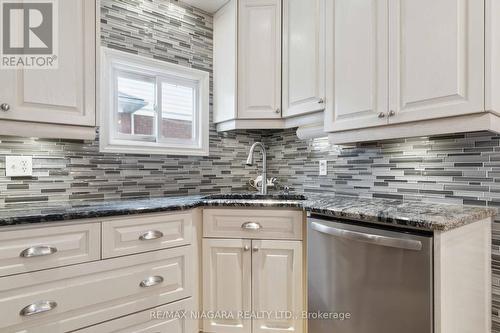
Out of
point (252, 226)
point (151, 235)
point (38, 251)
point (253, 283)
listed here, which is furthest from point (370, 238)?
point (38, 251)

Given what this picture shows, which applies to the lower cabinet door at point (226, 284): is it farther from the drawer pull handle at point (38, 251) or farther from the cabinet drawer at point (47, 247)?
the drawer pull handle at point (38, 251)

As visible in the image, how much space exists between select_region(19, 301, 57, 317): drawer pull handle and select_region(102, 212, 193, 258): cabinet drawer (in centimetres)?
28

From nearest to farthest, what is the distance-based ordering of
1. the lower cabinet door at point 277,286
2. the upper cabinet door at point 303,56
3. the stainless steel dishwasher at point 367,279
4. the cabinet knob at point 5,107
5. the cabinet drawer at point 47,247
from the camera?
the stainless steel dishwasher at point 367,279
the cabinet drawer at point 47,247
the cabinet knob at point 5,107
the lower cabinet door at point 277,286
the upper cabinet door at point 303,56

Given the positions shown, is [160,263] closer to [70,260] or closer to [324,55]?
[70,260]

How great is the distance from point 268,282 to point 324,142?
43.7 inches

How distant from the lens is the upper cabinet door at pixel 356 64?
5.00 ft

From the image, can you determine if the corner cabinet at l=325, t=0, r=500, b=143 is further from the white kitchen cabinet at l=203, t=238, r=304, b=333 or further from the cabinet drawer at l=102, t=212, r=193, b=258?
the cabinet drawer at l=102, t=212, r=193, b=258

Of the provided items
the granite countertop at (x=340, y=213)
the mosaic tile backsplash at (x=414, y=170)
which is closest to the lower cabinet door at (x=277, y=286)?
the granite countertop at (x=340, y=213)

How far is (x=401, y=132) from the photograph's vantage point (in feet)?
4.87

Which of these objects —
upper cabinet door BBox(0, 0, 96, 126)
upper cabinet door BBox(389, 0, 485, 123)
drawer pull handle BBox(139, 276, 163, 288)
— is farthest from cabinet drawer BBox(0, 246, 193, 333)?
upper cabinet door BBox(389, 0, 485, 123)

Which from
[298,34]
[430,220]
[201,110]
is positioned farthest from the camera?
[201,110]

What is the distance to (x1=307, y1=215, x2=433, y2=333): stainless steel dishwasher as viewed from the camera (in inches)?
43.2

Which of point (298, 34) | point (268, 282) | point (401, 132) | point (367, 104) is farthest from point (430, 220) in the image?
point (298, 34)

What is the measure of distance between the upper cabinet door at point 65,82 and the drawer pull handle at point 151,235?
2.23 ft
